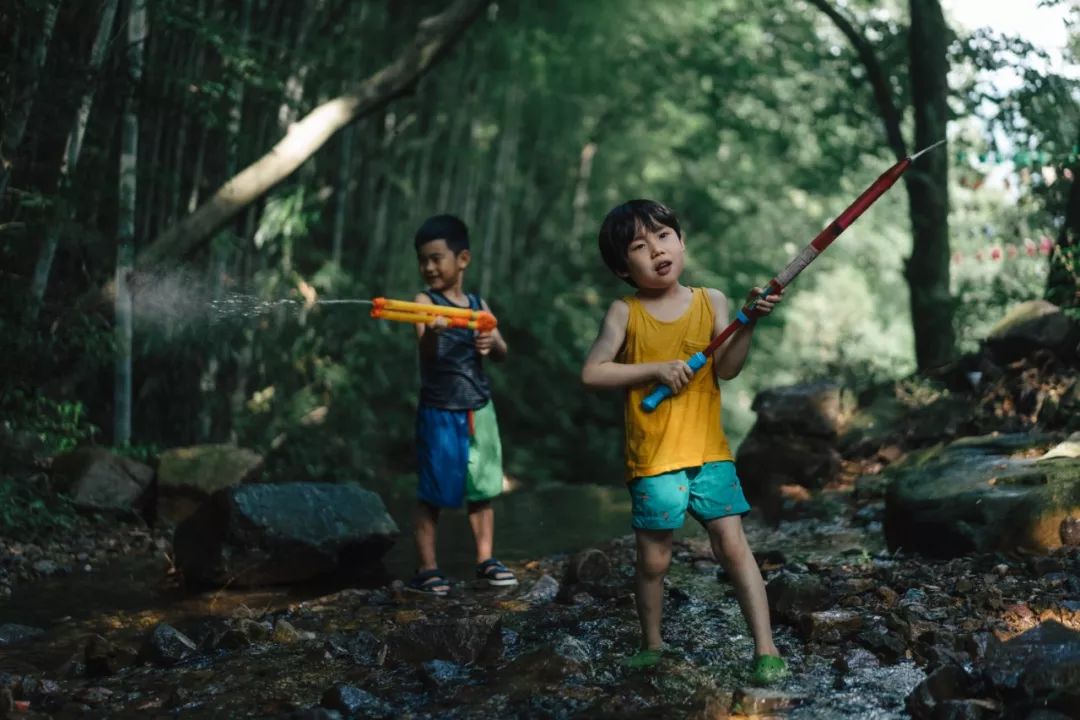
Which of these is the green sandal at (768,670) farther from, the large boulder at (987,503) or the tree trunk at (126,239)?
the tree trunk at (126,239)

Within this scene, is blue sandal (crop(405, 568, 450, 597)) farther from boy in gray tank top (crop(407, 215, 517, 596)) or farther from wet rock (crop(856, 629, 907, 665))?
wet rock (crop(856, 629, 907, 665))

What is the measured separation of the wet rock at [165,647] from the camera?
3.49 metres

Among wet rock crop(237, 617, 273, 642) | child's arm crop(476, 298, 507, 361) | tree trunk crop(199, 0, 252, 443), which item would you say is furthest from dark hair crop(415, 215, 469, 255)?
tree trunk crop(199, 0, 252, 443)

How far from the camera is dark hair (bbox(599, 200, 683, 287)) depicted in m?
3.35

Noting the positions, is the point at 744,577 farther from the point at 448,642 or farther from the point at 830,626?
the point at 448,642

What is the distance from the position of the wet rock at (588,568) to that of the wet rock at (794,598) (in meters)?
0.93

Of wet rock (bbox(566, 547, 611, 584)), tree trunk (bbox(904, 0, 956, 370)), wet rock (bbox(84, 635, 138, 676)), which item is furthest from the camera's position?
tree trunk (bbox(904, 0, 956, 370))

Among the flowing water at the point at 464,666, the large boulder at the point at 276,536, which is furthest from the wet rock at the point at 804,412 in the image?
the large boulder at the point at 276,536

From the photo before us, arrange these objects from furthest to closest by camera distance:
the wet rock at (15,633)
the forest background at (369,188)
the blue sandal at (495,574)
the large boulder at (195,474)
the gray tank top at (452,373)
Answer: the large boulder at (195,474), the forest background at (369,188), the gray tank top at (452,373), the blue sandal at (495,574), the wet rock at (15,633)

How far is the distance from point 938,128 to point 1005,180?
180cm

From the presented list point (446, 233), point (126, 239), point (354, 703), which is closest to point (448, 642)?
point (354, 703)

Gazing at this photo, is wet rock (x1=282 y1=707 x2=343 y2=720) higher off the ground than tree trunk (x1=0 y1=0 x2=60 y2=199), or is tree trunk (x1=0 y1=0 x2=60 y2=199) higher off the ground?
tree trunk (x1=0 y1=0 x2=60 y2=199)

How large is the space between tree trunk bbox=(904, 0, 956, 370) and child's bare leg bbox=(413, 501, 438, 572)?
5935 millimetres

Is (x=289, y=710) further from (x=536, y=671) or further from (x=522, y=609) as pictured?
(x=522, y=609)
